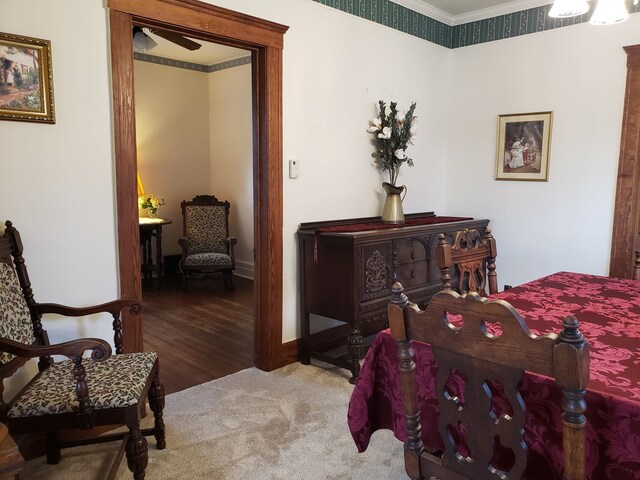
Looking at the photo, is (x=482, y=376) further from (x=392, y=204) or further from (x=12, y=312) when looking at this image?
(x=392, y=204)

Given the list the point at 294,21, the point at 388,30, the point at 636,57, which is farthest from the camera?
the point at 388,30

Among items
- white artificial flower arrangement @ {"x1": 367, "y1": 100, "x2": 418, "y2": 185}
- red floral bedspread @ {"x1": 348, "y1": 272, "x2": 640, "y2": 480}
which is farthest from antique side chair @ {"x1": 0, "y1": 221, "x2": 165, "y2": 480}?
white artificial flower arrangement @ {"x1": 367, "y1": 100, "x2": 418, "y2": 185}

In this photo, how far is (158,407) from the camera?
90.5 inches

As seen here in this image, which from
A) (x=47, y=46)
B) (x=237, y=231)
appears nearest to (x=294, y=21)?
(x=47, y=46)

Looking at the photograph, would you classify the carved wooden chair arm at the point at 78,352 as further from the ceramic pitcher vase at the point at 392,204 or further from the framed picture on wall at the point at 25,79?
the ceramic pitcher vase at the point at 392,204

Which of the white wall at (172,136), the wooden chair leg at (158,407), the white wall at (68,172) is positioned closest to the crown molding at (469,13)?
the white wall at (68,172)

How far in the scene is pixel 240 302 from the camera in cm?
505

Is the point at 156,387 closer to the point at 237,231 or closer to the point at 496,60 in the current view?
the point at 496,60

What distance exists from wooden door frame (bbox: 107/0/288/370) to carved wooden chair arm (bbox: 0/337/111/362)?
30.6 inches

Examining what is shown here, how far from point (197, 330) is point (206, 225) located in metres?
1.99

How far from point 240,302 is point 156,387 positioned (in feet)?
9.15

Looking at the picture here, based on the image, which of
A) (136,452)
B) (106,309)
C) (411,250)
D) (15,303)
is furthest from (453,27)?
(136,452)

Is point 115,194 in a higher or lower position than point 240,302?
higher

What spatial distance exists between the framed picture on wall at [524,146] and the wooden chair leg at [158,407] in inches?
129
